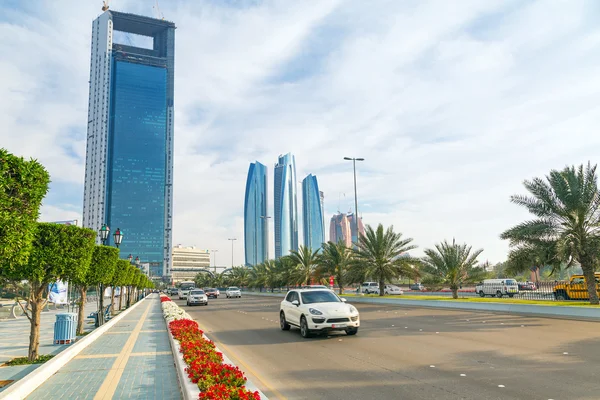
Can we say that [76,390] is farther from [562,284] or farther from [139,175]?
[139,175]

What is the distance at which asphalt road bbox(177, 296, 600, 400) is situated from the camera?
7.14 m

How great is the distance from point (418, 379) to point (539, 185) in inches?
718

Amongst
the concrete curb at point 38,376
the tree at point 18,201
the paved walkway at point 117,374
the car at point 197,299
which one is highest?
the tree at point 18,201

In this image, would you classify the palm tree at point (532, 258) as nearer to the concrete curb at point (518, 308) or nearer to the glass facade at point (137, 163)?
the concrete curb at point (518, 308)

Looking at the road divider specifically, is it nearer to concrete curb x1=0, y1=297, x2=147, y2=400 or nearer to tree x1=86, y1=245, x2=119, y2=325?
concrete curb x1=0, y1=297, x2=147, y2=400

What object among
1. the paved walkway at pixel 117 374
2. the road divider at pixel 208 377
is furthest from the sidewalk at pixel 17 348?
the road divider at pixel 208 377

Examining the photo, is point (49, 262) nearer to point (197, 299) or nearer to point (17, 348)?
point (17, 348)

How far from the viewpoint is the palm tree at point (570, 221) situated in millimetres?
20734

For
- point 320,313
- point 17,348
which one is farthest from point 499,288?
point 17,348

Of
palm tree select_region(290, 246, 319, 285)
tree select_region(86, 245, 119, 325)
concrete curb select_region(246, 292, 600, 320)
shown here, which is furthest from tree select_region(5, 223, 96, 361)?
palm tree select_region(290, 246, 319, 285)

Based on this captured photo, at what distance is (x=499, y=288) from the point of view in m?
40.7

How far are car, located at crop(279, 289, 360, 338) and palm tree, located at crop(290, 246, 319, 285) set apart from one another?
3370 cm

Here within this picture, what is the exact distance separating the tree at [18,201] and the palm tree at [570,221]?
69.7 ft

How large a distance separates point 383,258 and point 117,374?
97.5 feet
